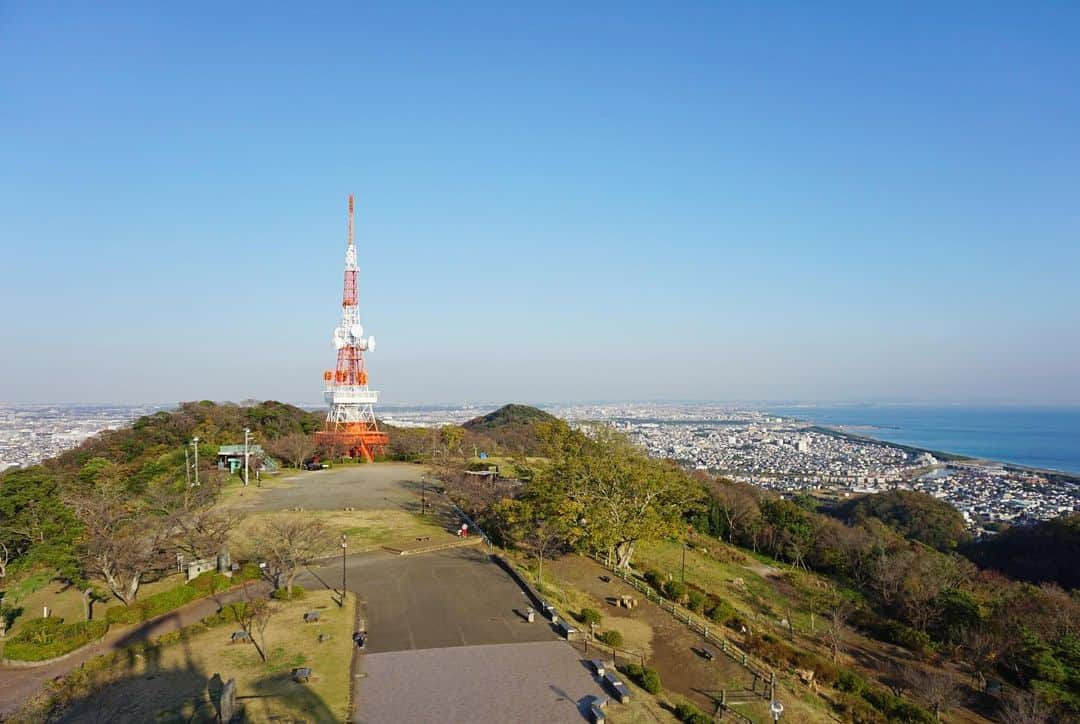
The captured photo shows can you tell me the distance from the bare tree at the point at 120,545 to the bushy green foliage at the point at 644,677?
15.5 metres

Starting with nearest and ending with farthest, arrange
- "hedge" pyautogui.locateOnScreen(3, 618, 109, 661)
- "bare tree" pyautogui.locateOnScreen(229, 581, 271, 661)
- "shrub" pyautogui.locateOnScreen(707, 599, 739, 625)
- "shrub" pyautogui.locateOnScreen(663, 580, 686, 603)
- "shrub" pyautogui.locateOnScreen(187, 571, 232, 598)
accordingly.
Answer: "hedge" pyautogui.locateOnScreen(3, 618, 109, 661)
"bare tree" pyautogui.locateOnScreen(229, 581, 271, 661)
"shrub" pyautogui.locateOnScreen(187, 571, 232, 598)
"shrub" pyautogui.locateOnScreen(707, 599, 739, 625)
"shrub" pyautogui.locateOnScreen(663, 580, 686, 603)

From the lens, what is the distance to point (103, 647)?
1617cm

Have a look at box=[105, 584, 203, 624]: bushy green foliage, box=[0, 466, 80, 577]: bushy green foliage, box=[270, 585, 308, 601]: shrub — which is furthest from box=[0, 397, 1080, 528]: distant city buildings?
box=[0, 466, 80, 577]: bushy green foliage

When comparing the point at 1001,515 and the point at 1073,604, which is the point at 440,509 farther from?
the point at 1001,515

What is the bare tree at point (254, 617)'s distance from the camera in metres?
15.8

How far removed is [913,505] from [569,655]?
4581cm

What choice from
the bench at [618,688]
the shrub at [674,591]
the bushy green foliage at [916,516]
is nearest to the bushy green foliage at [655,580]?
the shrub at [674,591]

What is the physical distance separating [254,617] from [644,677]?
11.2m

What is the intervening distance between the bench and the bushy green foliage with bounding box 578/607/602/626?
4439 millimetres

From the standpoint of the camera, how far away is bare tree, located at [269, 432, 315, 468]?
4822 cm

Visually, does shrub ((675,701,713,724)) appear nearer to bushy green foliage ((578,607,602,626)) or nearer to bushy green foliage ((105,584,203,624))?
bushy green foliage ((578,607,602,626))

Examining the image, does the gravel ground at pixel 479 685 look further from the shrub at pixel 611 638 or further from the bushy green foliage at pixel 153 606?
the bushy green foliage at pixel 153 606

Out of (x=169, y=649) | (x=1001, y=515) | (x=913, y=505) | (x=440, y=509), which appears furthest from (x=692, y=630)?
(x=1001, y=515)

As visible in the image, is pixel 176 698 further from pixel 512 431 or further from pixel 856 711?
pixel 512 431
